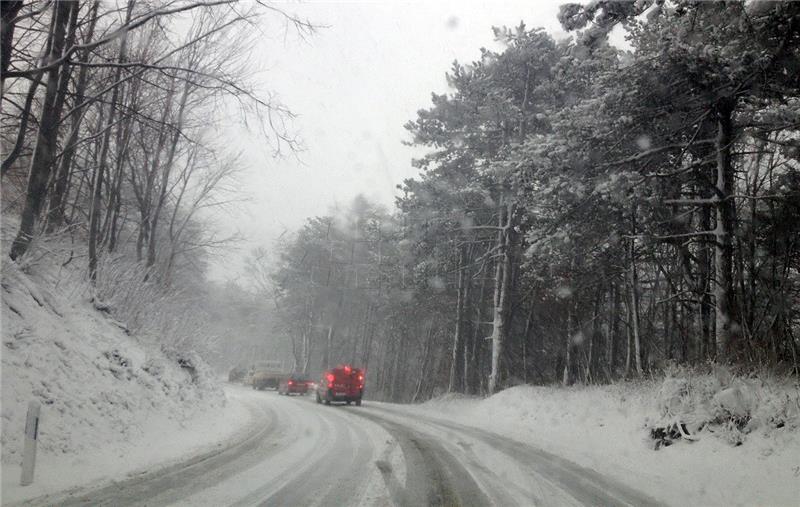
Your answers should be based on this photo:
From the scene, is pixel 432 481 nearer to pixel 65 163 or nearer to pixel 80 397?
pixel 80 397

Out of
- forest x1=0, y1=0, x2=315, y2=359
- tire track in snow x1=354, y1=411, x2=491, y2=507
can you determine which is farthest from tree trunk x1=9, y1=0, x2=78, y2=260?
tire track in snow x1=354, y1=411, x2=491, y2=507

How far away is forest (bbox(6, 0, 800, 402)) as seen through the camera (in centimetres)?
938

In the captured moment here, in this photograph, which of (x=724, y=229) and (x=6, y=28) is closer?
(x=6, y=28)

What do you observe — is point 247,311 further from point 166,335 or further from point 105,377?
point 105,377

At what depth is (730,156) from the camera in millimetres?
12109

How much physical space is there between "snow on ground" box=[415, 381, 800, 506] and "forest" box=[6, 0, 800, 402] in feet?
4.49

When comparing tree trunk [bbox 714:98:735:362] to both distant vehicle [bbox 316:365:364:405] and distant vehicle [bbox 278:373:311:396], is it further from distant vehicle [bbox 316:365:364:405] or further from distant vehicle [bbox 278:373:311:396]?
distant vehicle [bbox 278:373:311:396]

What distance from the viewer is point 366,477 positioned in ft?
22.7

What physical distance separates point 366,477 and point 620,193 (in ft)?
27.7

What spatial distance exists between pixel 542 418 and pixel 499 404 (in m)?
3.19

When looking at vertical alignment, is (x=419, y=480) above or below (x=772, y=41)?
below

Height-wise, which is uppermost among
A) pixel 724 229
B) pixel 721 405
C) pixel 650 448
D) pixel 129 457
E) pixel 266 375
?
pixel 724 229

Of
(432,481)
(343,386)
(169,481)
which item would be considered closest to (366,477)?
(432,481)

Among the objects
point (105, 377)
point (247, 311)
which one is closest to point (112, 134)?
point (105, 377)
